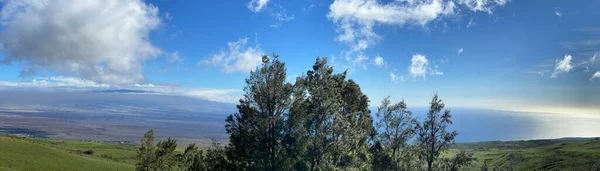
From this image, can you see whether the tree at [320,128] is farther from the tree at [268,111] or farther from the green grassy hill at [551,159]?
the green grassy hill at [551,159]

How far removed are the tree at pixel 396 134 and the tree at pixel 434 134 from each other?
3.38 feet

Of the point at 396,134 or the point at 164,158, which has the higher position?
the point at 396,134

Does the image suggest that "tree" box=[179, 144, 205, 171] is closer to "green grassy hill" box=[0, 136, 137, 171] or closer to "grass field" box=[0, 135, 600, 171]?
"grass field" box=[0, 135, 600, 171]

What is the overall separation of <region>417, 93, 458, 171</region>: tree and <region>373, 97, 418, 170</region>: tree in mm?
1032

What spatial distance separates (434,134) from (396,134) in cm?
356

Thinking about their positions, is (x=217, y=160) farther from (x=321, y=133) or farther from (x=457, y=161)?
(x=457, y=161)

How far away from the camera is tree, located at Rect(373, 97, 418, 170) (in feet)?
117

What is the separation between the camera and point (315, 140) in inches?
1153

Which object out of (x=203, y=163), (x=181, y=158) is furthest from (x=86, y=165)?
(x=203, y=163)

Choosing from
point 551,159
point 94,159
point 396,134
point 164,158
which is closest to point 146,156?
point 164,158

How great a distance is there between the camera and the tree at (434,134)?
116ft

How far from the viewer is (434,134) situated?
117 feet

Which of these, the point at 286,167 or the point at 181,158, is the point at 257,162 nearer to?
the point at 286,167

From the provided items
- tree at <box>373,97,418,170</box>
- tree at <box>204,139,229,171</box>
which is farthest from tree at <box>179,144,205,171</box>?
tree at <box>373,97,418,170</box>
